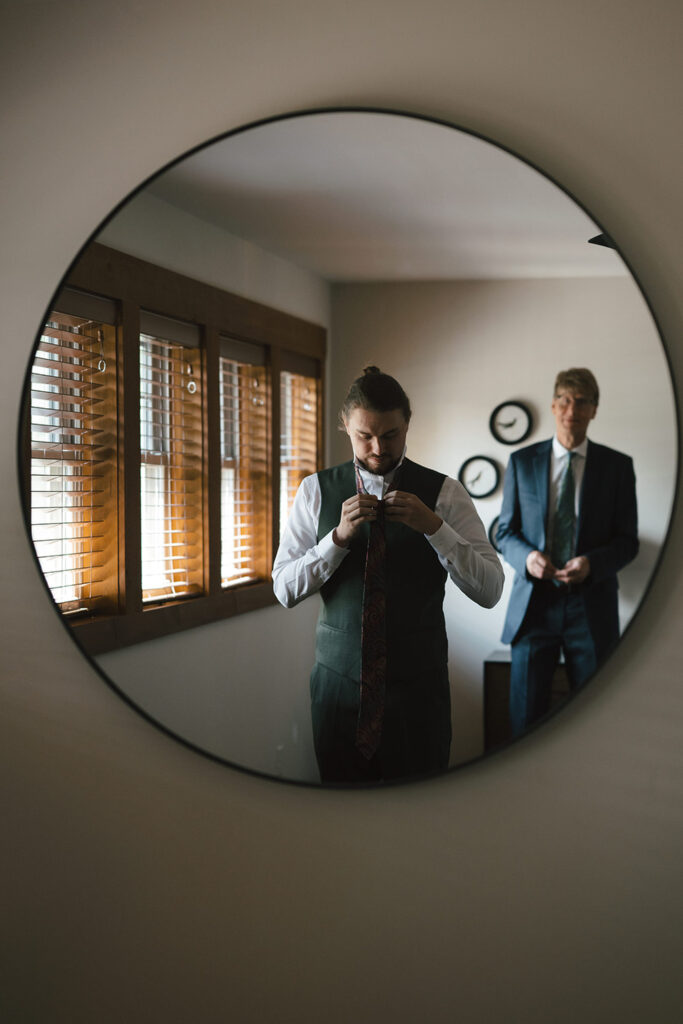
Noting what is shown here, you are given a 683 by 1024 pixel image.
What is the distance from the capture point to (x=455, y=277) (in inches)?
51.6

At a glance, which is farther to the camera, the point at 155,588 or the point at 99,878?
the point at 99,878

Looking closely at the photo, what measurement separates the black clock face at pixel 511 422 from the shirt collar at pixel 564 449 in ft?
0.15

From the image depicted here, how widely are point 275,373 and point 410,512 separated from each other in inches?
12.7

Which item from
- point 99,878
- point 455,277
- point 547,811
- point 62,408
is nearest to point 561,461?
point 455,277

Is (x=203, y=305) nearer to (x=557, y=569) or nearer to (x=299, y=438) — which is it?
(x=299, y=438)

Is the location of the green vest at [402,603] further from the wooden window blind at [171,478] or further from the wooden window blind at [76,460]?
the wooden window blind at [76,460]

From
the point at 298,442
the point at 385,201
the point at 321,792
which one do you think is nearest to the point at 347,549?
the point at 298,442

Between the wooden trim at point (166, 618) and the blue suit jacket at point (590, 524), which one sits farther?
the wooden trim at point (166, 618)

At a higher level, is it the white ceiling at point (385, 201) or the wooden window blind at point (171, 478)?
the white ceiling at point (385, 201)

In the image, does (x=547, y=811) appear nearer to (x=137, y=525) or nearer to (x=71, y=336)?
(x=137, y=525)

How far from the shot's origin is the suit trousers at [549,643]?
127 centimetres

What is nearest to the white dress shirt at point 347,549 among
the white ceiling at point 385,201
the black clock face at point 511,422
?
the black clock face at point 511,422

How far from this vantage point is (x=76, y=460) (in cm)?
142

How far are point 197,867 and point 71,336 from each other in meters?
0.95
